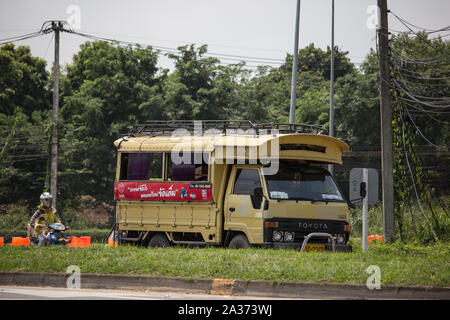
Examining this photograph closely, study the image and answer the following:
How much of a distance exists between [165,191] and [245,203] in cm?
241

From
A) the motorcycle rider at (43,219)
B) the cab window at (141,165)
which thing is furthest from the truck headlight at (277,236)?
the motorcycle rider at (43,219)

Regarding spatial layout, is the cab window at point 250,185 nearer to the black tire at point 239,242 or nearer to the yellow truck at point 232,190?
the yellow truck at point 232,190

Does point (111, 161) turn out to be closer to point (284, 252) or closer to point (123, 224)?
point (123, 224)

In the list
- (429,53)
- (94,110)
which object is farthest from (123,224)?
(429,53)

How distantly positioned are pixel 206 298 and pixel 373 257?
12.5 ft

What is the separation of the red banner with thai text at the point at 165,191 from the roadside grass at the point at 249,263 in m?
1.94

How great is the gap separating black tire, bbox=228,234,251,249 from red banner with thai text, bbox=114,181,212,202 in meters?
1.10

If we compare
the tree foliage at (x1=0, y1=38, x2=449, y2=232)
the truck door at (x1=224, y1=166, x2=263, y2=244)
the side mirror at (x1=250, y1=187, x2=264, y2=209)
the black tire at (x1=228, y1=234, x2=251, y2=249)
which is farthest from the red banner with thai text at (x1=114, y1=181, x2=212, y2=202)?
the tree foliage at (x1=0, y1=38, x2=449, y2=232)

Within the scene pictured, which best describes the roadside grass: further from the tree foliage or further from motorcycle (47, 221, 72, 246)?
the tree foliage

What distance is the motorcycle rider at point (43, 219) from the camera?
16406mm

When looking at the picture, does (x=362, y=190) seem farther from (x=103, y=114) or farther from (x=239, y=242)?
(x=103, y=114)

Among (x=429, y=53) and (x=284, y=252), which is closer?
(x=284, y=252)

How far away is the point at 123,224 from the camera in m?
17.2

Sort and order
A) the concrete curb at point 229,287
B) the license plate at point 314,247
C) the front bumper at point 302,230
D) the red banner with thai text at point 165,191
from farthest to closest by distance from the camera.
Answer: the red banner with thai text at point 165,191, the license plate at point 314,247, the front bumper at point 302,230, the concrete curb at point 229,287
